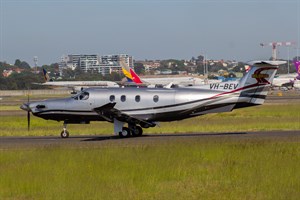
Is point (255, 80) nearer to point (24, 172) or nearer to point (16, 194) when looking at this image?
point (24, 172)

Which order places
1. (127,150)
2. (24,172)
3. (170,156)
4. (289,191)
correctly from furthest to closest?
(127,150), (170,156), (24,172), (289,191)

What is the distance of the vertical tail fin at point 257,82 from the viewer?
3084 centimetres

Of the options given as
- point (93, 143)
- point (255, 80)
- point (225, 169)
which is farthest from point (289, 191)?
point (255, 80)

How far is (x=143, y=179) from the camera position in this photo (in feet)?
56.9

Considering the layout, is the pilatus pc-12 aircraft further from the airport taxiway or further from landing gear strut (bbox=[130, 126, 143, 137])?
the airport taxiway

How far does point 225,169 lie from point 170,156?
2813mm

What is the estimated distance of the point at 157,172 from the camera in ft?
59.7

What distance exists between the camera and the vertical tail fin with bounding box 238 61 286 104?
101ft

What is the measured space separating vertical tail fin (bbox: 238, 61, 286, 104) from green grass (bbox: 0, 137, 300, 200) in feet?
21.8

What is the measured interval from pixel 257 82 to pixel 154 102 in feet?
→ 16.3

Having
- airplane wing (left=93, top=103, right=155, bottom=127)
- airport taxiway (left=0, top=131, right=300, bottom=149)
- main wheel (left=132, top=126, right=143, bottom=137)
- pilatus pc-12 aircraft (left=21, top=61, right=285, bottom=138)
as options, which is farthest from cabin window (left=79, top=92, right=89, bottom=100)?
main wheel (left=132, top=126, right=143, bottom=137)

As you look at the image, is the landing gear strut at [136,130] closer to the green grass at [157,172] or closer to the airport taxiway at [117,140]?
the airport taxiway at [117,140]

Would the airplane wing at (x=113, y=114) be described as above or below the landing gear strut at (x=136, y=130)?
above

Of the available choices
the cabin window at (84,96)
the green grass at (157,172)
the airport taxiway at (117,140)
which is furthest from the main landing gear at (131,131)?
the green grass at (157,172)
